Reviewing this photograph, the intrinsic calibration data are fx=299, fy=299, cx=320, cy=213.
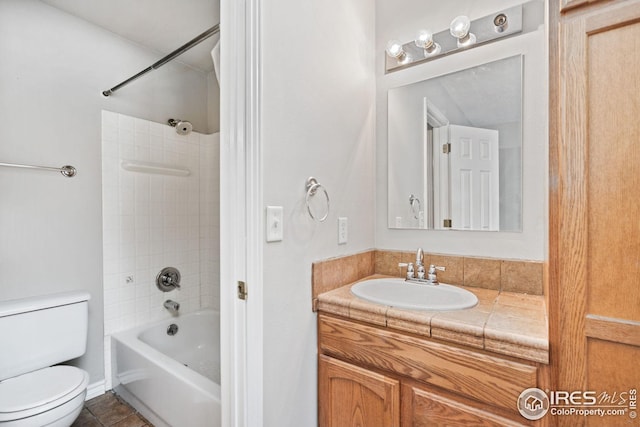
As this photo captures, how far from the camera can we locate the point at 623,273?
2.45ft

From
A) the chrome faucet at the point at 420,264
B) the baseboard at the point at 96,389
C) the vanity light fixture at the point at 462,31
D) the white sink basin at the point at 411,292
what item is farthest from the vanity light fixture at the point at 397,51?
the baseboard at the point at 96,389

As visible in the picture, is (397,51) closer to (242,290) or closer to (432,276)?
(432,276)

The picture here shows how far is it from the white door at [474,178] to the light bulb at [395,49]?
0.51 meters

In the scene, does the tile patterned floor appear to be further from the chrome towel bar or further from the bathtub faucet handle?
the chrome towel bar

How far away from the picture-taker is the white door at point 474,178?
144cm

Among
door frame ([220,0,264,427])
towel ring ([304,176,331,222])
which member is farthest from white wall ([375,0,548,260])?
door frame ([220,0,264,427])

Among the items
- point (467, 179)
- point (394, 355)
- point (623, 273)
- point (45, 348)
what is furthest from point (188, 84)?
point (623, 273)

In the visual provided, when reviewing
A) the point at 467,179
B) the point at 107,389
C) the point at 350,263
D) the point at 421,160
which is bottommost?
the point at 107,389

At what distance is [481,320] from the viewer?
3.28ft

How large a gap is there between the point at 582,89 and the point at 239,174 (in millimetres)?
1025

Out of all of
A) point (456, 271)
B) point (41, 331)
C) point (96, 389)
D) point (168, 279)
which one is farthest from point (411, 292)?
point (96, 389)

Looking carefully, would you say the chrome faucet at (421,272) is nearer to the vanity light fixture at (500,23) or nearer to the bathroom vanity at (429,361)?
the bathroom vanity at (429,361)

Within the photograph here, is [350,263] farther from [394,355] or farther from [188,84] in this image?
[188,84]

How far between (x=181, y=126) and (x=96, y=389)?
190cm
